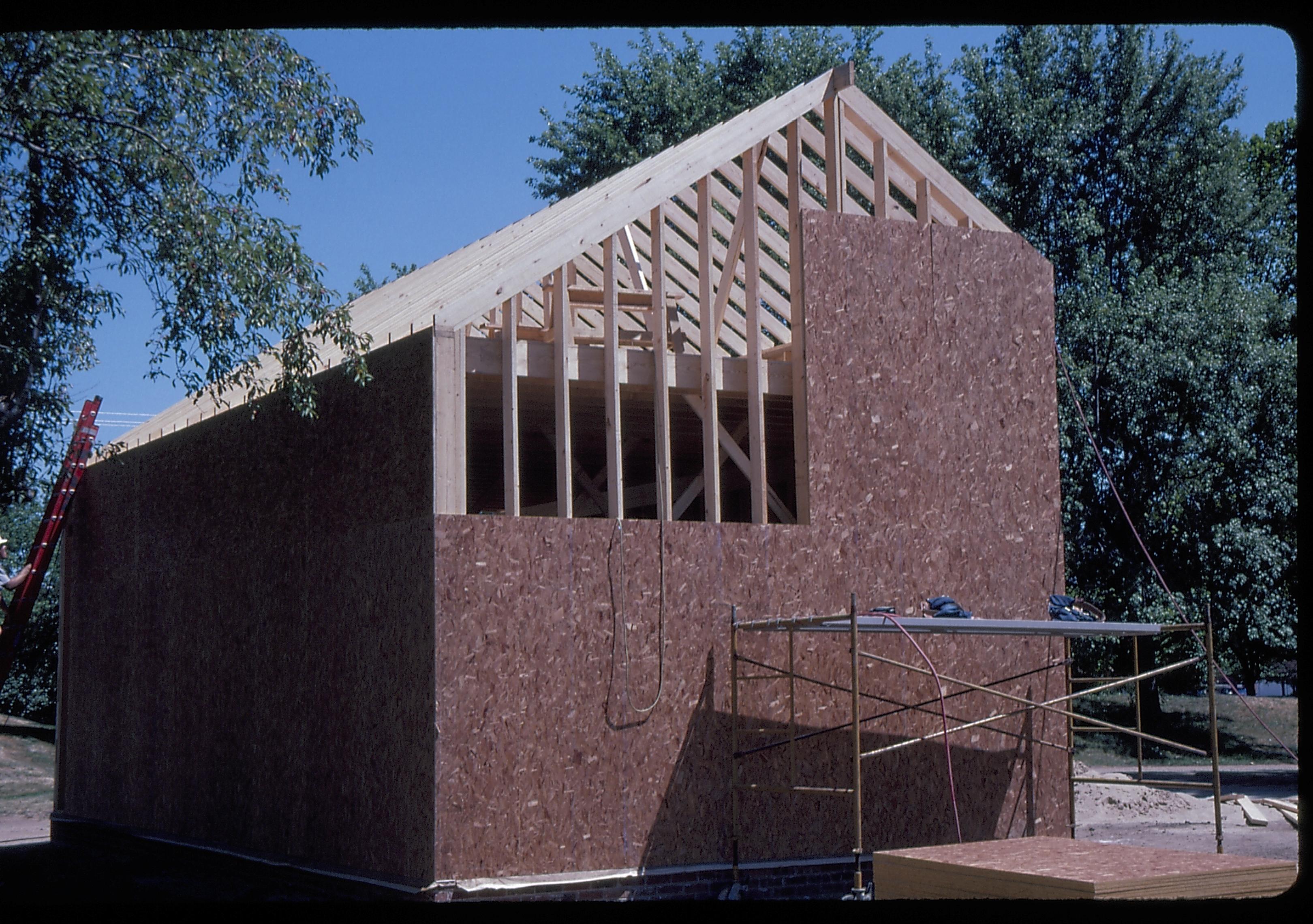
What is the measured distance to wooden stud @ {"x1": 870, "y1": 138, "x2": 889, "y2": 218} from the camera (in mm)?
12156

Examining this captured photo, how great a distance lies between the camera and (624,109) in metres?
29.1

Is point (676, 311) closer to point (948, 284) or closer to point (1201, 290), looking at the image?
point (948, 284)

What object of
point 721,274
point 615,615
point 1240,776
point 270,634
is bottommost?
point 1240,776

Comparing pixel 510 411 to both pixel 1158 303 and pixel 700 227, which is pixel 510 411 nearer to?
pixel 700 227

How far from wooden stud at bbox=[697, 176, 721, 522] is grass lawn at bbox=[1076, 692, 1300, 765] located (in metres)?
14.4

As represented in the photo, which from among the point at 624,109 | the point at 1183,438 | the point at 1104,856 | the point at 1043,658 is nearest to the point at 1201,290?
the point at 1183,438

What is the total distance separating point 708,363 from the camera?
11.1 meters

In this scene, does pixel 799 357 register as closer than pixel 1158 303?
Yes

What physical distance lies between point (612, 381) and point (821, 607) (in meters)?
2.45

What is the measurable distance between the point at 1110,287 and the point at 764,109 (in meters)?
16.5

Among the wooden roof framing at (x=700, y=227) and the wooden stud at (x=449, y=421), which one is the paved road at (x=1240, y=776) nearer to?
the wooden roof framing at (x=700, y=227)

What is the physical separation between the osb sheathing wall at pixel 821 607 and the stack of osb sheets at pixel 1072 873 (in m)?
2.05

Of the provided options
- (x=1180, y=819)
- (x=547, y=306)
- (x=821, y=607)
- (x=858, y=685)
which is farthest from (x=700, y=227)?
(x=1180, y=819)

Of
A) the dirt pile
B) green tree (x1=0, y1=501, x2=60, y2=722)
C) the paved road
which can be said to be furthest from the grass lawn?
green tree (x1=0, y1=501, x2=60, y2=722)
